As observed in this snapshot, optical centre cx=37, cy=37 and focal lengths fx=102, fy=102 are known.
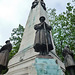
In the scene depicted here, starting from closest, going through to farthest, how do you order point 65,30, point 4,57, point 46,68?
point 46,68 < point 4,57 < point 65,30

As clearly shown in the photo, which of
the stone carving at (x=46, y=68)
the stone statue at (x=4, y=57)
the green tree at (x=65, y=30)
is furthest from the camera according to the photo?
the green tree at (x=65, y=30)

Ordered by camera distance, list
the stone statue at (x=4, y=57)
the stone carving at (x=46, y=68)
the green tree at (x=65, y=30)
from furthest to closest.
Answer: the green tree at (x=65, y=30), the stone statue at (x=4, y=57), the stone carving at (x=46, y=68)

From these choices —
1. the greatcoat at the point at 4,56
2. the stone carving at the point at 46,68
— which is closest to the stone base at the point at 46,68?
the stone carving at the point at 46,68

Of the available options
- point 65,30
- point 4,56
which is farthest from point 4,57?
point 65,30

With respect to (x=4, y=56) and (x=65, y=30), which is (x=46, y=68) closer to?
(x=4, y=56)

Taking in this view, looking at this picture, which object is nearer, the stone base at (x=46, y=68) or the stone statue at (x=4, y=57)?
the stone base at (x=46, y=68)

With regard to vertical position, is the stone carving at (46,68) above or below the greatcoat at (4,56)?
below

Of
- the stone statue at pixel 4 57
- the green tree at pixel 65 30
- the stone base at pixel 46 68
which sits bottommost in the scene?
the stone base at pixel 46 68

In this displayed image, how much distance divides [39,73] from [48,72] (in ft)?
0.96

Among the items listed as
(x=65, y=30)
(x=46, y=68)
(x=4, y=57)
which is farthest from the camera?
(x=65, y=30)

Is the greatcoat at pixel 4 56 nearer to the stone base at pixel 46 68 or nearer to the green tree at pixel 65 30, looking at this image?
the stone base at pixel 46 68

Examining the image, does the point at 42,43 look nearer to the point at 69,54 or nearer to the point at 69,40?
the point at 69,54

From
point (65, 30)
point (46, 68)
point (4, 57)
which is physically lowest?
point (46, 68)

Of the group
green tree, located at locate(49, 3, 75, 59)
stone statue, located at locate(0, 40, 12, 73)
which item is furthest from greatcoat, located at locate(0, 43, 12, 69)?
green tree, located at locate(49, 3, 75, 59)
